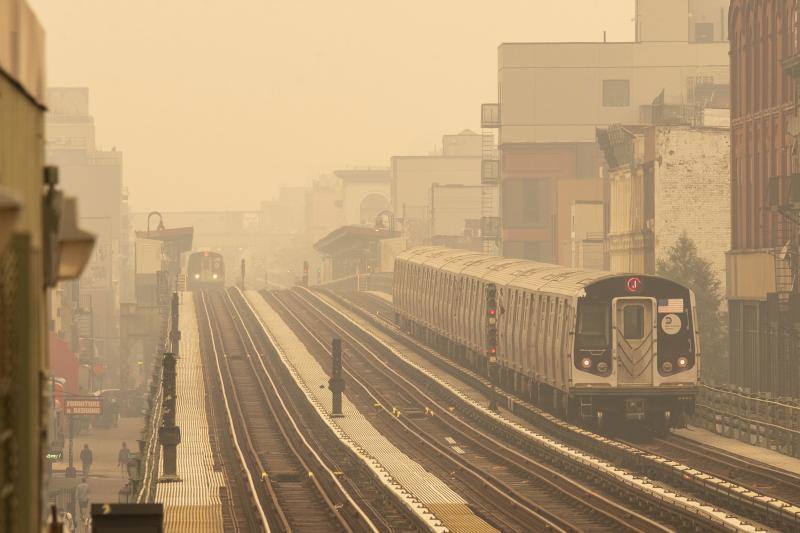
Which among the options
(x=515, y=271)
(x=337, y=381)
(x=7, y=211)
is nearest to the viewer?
(x=7, y=211)

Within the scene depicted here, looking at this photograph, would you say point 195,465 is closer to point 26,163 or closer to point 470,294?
point 470,294

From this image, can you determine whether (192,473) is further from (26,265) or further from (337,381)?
(26,265)

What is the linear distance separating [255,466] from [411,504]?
8.49 m

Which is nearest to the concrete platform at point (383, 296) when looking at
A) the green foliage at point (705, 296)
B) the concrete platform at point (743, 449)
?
the green foliage at point (705, 296)

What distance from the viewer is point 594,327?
1395 inches

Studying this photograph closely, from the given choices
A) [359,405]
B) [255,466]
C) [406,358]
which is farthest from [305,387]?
[255,466]

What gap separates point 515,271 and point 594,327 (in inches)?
387

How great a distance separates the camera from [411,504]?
89.5 feet

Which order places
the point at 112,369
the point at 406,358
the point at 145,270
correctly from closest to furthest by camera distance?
the point at 406,358
the point at 145,270
the point at 112,369

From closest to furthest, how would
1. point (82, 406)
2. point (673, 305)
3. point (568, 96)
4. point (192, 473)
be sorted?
point (192, 473) < point (673, 305) < point (82, 406) < point (568, 96)

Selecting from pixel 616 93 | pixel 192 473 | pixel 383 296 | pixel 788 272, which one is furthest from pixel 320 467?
pixel 616 93

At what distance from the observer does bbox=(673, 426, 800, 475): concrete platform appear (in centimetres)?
3319

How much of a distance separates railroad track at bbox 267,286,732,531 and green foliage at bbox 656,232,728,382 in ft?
42.9

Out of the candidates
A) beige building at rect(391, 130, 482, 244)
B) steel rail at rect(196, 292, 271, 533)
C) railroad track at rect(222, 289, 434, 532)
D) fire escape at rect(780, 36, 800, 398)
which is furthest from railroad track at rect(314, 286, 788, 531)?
beige building at rect(391, 130, 482, 244)
